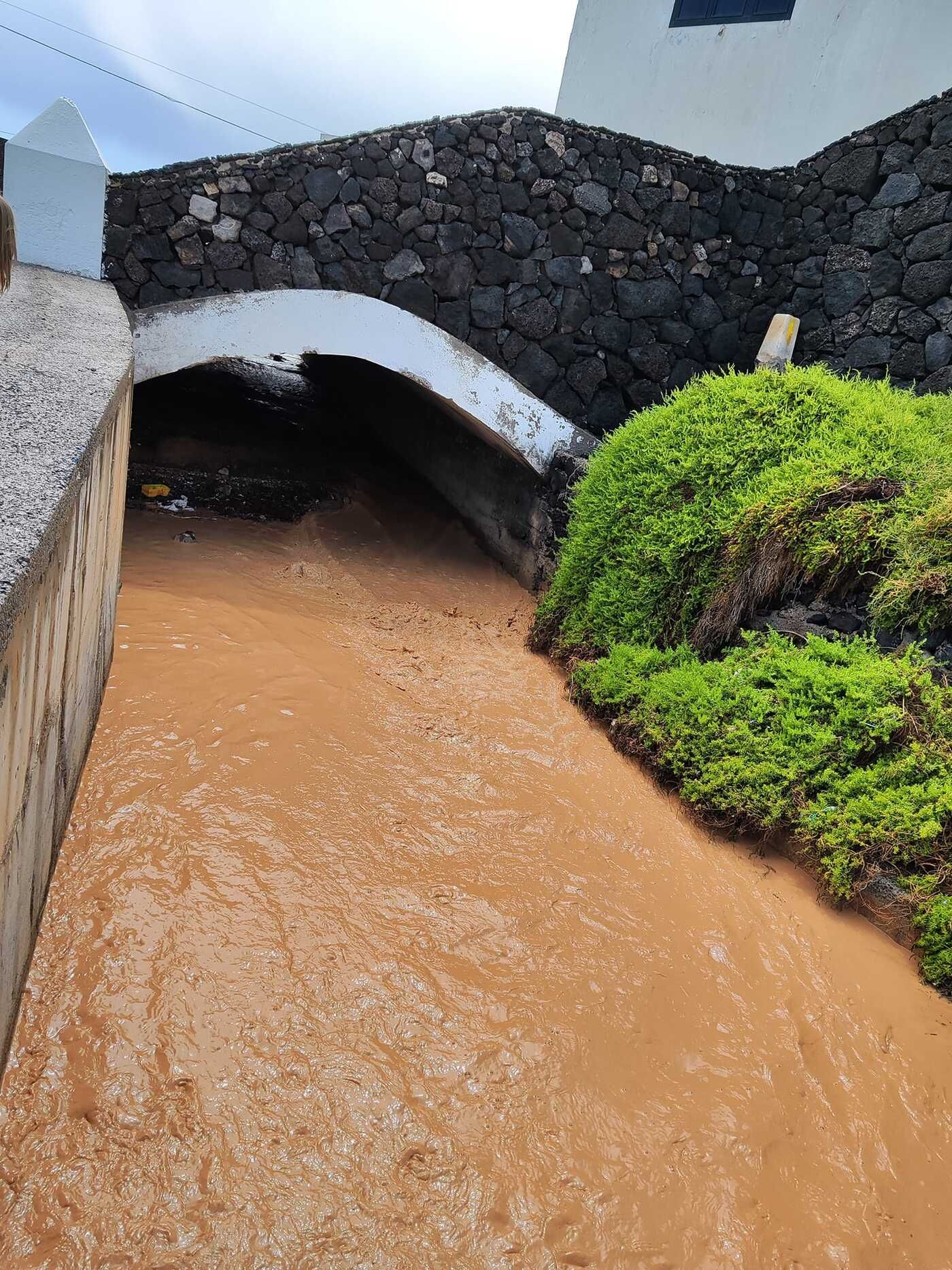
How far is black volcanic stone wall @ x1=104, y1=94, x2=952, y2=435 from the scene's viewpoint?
19.3ft

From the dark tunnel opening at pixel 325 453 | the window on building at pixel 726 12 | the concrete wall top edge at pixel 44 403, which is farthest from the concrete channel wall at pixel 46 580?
the window on building at pixel 726 12

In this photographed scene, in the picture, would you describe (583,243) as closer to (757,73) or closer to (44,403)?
(757,73)

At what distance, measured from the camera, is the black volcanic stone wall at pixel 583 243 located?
19.3 feet

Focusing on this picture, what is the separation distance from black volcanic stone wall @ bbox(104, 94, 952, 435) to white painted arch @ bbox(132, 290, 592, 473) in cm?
13

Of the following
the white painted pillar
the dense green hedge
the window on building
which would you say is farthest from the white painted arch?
the window on building

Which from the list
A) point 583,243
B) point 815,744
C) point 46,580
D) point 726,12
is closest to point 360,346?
point 583,243

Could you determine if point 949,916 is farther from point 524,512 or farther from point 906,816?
point 524,512

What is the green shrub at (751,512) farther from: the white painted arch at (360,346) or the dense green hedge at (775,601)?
the white painted arch at (360,346)

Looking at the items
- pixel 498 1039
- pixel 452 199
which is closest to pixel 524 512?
pixel 452 199

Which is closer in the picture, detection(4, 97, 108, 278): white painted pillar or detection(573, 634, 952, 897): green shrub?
detection(573, 634, 952, 897): green shrub

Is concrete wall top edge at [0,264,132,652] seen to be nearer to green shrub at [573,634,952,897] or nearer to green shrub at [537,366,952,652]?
green shrub at [573,634,952,897]

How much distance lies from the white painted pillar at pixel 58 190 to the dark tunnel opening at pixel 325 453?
236 cm

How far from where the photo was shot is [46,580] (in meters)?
1.68

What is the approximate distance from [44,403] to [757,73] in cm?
991
